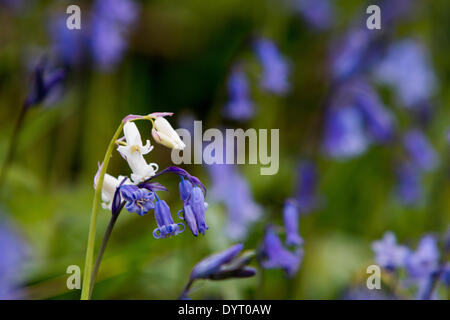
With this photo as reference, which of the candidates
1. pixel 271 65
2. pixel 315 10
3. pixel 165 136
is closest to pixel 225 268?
pixel 165 136

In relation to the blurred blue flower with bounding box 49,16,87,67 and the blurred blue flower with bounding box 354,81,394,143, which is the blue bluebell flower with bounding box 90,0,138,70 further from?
the blurred blue flower with bounding box 354,81,394,143

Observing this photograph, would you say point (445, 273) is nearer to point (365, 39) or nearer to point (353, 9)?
point (365, 39)

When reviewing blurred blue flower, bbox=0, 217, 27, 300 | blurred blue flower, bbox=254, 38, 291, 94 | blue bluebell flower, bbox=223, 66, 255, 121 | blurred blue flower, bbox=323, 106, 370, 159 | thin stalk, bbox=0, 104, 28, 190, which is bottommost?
blurred blue flower, bbox=0, 217, 27, 300

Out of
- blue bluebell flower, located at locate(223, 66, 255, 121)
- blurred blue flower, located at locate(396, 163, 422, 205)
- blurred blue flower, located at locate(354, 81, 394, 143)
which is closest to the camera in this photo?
blue bluebell flower, located at locate(223, 66, 255, 121)

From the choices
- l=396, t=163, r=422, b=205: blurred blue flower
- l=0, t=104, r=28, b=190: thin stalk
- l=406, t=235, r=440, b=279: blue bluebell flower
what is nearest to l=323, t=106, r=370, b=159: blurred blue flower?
l=396, t=163, r=422, b=205: blurred blue flower

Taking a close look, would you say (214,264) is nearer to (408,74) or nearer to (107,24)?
(107,24)

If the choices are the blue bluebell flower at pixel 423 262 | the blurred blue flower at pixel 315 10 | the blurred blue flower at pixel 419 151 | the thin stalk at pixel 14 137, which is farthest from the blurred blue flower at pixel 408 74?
the thin stalk at pixel 14 137
